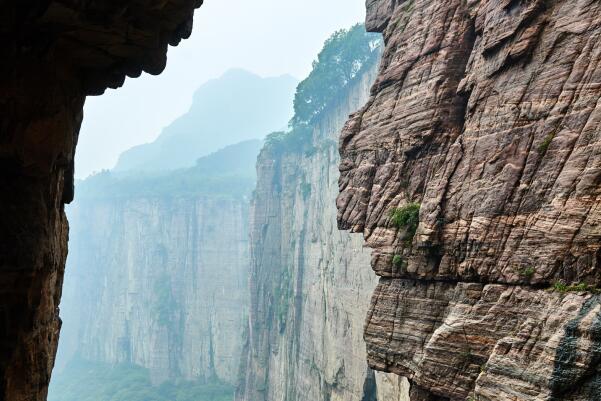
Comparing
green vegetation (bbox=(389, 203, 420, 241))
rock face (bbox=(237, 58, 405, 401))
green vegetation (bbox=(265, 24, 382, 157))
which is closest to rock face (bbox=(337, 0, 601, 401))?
green vegetation (bbox=(389, 203, 420, 241))

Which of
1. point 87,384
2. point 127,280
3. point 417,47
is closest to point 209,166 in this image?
point 127,280

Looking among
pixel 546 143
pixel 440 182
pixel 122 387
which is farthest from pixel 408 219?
pixel 122 387

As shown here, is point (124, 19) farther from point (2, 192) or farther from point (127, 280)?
point (127, 280)

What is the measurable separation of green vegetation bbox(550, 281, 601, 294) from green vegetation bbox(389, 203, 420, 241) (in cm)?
481

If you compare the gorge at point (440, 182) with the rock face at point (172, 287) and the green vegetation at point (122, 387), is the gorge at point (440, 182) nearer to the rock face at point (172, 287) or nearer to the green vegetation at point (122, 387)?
the green vegetation at point (122, 387)

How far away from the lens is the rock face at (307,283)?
37156 millimetres

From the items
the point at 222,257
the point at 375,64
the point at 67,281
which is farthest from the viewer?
the point at 67,281

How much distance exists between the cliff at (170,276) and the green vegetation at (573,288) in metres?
67.8

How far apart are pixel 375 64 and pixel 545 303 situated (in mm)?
36490

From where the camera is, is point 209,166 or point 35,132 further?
point 209,166

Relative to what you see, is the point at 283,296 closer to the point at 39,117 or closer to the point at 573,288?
the point at 573,288

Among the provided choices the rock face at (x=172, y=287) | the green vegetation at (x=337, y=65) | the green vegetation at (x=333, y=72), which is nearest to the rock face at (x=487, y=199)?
the green vegetation at (x=333, y=72)

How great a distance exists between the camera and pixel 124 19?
8.70 meters

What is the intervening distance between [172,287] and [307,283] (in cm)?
4372
